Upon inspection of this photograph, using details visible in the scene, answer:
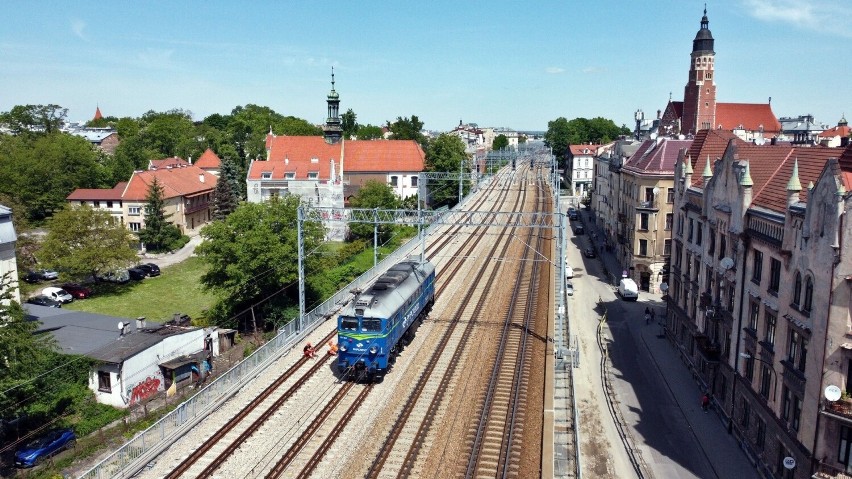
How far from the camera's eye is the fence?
20125 millimetres

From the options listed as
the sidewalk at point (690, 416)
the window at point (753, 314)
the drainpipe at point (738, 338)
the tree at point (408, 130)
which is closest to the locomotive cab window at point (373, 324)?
the sidewalk at point (690, 416)

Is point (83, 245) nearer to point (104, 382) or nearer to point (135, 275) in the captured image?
point (135, 275)

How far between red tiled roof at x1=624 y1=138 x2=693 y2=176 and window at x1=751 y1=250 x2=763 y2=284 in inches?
977

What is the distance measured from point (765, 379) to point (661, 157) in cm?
3032

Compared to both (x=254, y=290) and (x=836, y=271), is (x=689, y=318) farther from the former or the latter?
(x=254, y=290)

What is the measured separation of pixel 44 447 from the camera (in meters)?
26.5

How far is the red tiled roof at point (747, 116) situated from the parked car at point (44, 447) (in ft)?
320

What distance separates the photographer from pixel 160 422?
21.8 metres

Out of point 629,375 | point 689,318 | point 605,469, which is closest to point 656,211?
point 689,318

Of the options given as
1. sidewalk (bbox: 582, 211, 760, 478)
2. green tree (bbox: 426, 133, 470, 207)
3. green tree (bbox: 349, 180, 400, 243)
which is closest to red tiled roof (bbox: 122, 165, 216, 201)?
green tree (bbox: 349, 180, 400, 243)

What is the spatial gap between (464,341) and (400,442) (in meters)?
11.8

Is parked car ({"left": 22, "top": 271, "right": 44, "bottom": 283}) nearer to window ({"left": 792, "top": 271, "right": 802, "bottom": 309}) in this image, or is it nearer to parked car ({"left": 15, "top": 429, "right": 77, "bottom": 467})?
parked car ({"left": 15, "top": 429, "right": 77, "bottom": 467})

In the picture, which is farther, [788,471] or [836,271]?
[788,471]

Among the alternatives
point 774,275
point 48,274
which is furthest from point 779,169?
point 48,274
